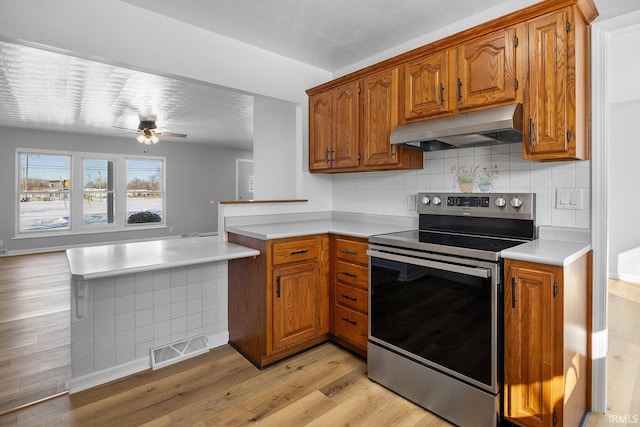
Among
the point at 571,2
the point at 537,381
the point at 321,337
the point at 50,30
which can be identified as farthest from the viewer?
the point at 321,337

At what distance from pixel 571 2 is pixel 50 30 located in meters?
2.78

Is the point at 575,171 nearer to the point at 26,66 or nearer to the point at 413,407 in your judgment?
the point at 413,407

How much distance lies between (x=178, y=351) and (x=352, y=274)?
54.2 inches

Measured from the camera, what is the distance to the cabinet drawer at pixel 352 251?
91.0 inches

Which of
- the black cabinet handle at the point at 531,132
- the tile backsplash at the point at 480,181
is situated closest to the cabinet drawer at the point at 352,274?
the tile backsplash at the point at 480,181

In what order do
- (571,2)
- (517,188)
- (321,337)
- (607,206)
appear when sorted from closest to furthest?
1. (571,2)
2. (607,206)
3. (517,188)
4. (321,337)

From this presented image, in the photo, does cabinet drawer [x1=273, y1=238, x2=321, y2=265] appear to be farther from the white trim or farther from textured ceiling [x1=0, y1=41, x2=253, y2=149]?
the white trim

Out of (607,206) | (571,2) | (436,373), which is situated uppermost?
(571,2)

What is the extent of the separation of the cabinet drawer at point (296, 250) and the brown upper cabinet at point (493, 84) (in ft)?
2.52

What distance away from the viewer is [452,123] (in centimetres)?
201

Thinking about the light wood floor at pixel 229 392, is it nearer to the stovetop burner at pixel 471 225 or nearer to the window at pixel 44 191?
the stovetop burner at pixel 471 225

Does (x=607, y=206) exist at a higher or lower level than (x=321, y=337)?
higher

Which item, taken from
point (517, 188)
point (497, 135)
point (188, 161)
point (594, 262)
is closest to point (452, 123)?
point (497, 135)

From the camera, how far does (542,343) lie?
1496 mm
